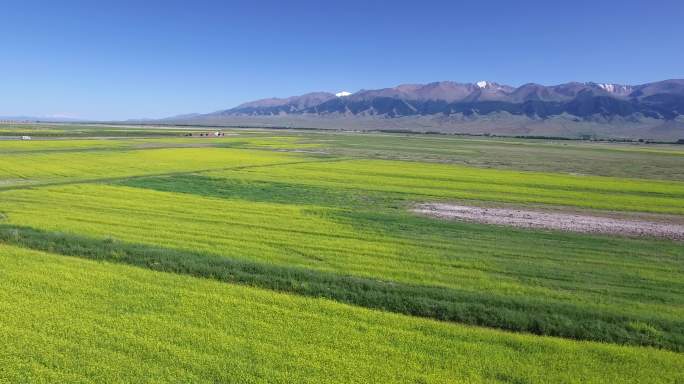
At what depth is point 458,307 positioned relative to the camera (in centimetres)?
1288

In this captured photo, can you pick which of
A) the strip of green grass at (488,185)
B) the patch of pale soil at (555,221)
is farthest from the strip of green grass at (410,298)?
the strip of green grass at (488,185)

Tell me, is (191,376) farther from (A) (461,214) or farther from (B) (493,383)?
(A) (461,214)

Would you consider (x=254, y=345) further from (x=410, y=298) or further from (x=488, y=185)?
(x=488, y=185)

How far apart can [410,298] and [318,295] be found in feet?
8.39

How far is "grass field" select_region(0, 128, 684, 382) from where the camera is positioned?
32.2 feet

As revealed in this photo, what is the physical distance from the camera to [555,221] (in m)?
25.7

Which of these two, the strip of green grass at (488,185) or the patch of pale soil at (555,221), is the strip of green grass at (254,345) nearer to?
the patch of pale soil at (555,221)

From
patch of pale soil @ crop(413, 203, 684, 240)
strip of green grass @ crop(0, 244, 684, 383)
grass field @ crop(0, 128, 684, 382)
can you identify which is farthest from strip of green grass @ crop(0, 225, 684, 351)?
patch of pale soil @ crop(413, 203, 684, 240)

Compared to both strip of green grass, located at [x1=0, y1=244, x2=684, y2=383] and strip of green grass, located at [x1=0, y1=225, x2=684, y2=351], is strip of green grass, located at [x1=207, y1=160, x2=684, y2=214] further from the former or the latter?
strip of green grass, located at [x1=0, y1=244, x2=684, y2=383]

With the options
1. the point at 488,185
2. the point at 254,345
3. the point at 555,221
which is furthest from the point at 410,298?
the point at 488,185

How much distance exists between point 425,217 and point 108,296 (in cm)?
1692

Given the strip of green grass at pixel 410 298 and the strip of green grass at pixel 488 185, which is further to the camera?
the strip of green grass at pixel 488 185

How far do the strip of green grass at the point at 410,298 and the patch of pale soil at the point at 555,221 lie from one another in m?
11.9

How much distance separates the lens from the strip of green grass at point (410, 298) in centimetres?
1189
